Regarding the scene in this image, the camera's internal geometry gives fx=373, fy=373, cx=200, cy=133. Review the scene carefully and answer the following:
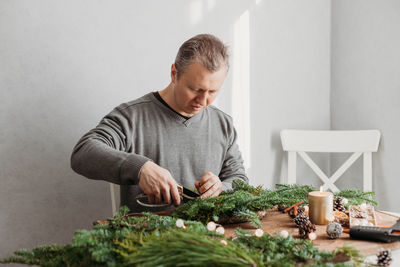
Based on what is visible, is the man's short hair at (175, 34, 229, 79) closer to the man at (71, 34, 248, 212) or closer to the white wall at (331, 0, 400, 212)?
the man at (71, 34, 248, 212)

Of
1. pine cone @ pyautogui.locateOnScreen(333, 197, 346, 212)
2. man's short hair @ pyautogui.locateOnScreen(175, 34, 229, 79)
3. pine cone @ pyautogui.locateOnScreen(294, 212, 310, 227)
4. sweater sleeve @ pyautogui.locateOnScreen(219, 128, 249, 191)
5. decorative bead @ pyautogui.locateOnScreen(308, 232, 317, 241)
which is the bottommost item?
decorative bead @ pyautogui.locateOnScreen(308, 232, 317, 241)

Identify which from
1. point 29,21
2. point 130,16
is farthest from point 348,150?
point 29,21

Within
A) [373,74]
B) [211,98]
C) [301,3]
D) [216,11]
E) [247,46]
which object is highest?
[301,3]

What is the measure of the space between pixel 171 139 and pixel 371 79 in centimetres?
128

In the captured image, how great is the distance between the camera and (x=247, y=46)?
2.16 m

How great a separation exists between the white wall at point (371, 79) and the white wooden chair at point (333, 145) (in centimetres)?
7

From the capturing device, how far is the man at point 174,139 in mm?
1170

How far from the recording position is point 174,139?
1607 millimetres

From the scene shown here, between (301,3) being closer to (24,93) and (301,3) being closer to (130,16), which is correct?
(130,16)

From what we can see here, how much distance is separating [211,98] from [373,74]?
118 centimetres

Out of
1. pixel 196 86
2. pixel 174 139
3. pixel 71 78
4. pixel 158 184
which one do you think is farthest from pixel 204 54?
pixel 71 78

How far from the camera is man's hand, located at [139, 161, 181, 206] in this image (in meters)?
1.06

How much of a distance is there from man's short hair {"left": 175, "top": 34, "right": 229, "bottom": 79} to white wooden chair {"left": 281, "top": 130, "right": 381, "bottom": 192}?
38.6 inches

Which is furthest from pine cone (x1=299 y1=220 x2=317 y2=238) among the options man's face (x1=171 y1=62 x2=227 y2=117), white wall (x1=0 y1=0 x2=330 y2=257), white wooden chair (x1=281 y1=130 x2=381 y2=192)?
white wooden chair (x1=281 y1=130 x2=381 y2=192)
